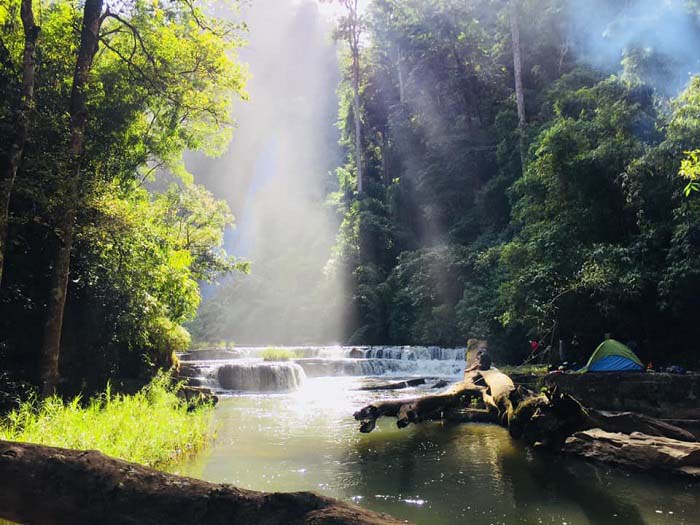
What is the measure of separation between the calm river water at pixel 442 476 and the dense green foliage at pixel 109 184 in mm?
3030

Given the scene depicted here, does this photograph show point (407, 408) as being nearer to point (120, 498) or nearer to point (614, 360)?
point (614, 360)

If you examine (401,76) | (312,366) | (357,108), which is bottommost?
(312,366)

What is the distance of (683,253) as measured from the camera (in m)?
11.6

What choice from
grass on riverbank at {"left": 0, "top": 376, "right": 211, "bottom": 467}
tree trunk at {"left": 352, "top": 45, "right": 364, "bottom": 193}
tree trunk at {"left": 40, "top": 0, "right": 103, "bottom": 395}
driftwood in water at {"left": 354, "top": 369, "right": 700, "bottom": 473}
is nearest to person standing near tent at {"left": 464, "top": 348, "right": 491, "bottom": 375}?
driftwood in water at {"left": 354, "top": 369, "right": 700, "bottom": 473}

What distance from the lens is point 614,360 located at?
32.1 ft

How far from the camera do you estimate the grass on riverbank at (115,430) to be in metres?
5.76

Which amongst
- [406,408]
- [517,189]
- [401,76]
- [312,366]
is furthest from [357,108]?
[406,408]

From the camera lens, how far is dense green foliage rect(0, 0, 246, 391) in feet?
27.5

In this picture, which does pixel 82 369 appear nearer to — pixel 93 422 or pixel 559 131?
pixel 93 422

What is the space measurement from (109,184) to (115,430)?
14.5ft

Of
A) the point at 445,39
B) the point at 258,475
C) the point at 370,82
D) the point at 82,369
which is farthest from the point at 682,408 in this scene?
the point at 370,82

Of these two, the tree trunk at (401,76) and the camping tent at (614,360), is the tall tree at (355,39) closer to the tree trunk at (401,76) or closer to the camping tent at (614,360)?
the tree trunk at (401,76)

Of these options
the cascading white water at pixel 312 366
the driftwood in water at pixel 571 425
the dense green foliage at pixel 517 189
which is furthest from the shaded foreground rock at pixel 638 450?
the cascading white water at pixel 312 366

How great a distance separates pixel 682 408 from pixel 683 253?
4.15 m
